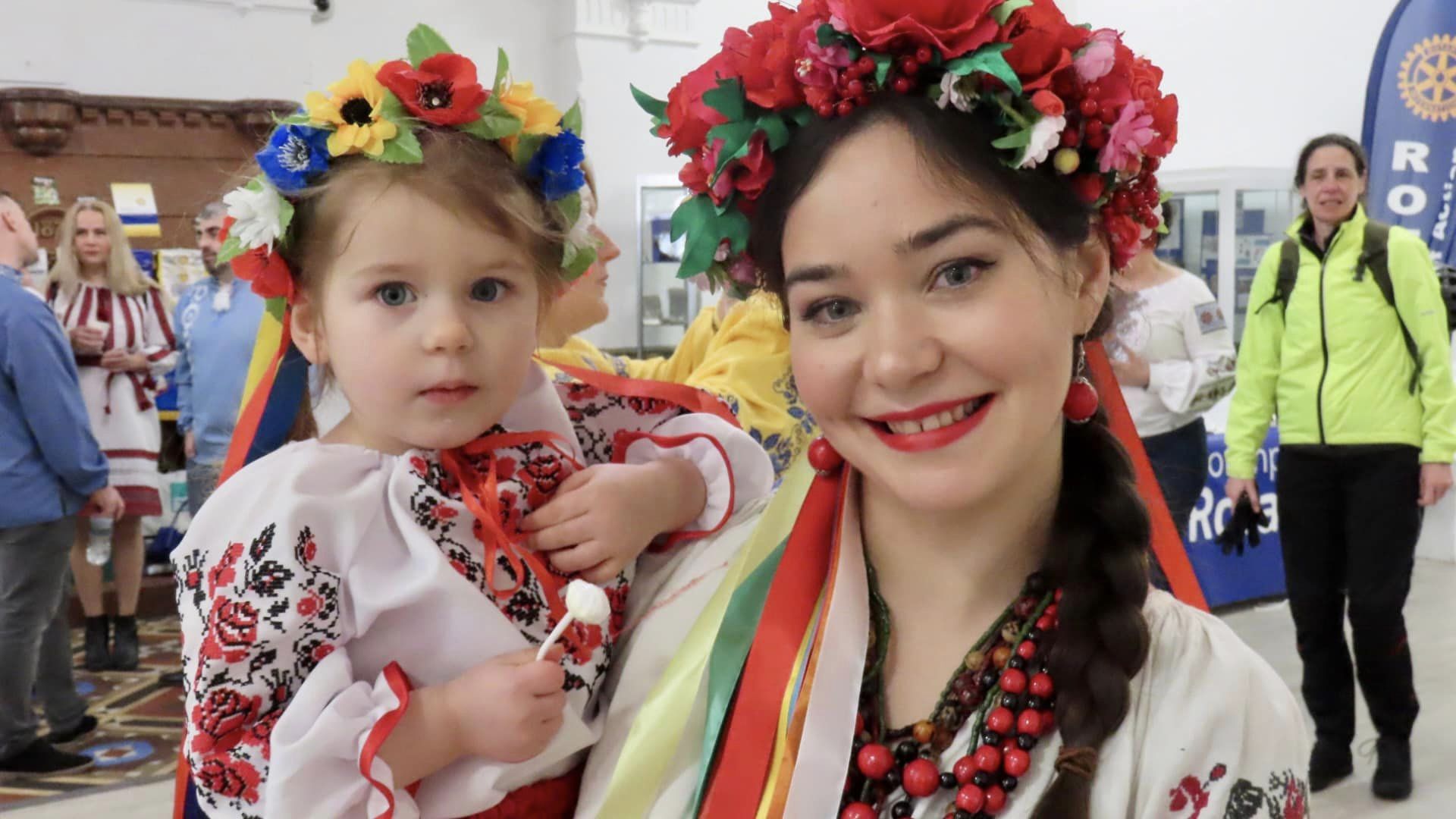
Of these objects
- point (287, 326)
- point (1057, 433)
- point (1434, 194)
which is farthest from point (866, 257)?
point (1434, 194)

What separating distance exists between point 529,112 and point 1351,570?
121 inches

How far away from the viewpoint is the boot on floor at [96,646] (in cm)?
510

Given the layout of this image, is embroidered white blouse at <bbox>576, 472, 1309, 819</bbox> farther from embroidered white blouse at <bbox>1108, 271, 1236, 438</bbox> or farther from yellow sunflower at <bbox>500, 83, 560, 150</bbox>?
embroidered white blouse at <bbox>1108, 271, 1236, 438</bbox>

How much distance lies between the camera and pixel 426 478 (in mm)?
1225

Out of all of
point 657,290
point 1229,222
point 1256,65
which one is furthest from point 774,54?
point 1256,65

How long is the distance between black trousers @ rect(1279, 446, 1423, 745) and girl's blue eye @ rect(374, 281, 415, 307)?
10.3 feet

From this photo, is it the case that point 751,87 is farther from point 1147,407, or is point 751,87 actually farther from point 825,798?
point 1147,407

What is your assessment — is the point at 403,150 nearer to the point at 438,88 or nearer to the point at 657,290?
the point at 438,88

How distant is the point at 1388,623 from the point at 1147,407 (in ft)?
2.95

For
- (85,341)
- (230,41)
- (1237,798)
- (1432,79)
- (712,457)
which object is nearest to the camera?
(1237,798)

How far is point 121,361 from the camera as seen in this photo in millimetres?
4957

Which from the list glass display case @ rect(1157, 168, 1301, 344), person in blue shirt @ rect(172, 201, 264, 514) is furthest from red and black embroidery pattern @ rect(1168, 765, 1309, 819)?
glass display case @ rect(1157, 168, 1301, 344)

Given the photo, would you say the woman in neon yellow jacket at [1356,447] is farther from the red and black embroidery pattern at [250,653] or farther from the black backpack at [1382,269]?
the red and black embroidery pattern at [250,653]

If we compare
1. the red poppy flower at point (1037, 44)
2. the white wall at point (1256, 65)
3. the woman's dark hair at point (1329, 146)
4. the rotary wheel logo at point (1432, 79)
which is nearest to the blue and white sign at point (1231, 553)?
the woman's dark hair at point (1329, 146)
